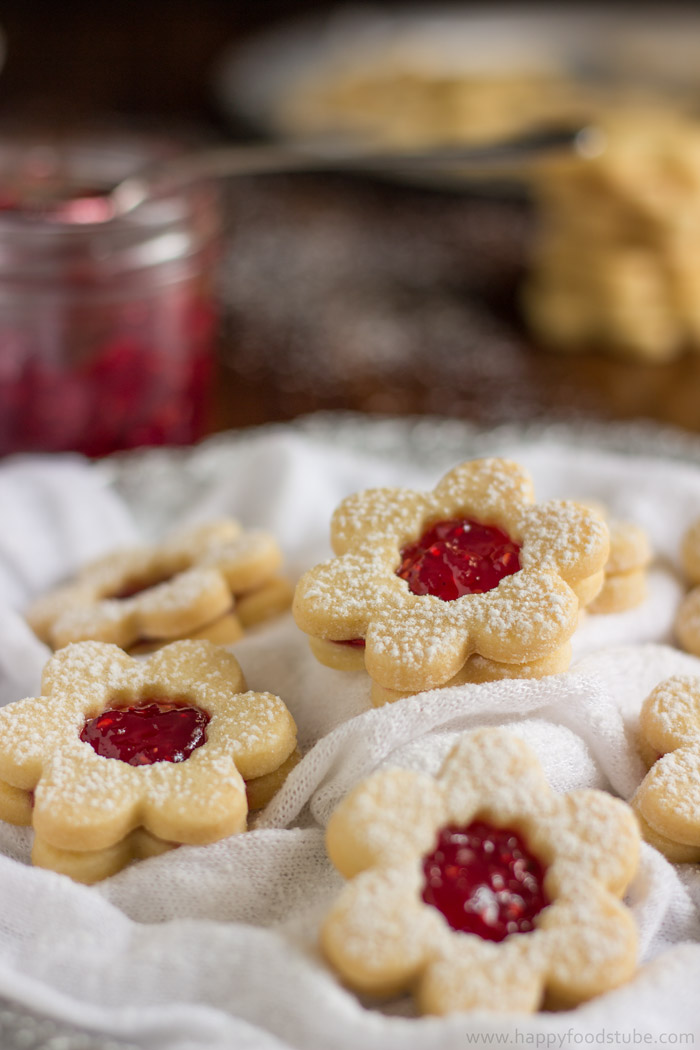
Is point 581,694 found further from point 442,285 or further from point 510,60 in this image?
point 510,60

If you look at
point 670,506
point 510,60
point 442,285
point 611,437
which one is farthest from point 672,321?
point 510,60

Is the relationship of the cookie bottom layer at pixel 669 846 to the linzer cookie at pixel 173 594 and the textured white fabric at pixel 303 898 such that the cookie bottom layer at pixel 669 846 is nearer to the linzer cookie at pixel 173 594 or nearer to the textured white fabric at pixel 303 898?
the textured white fabric at pixel 303 898

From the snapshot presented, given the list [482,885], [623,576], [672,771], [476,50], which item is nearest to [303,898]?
[482,885]

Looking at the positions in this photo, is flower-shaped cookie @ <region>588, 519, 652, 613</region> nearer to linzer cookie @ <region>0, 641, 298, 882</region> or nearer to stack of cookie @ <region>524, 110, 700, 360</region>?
linzer cookie @ <region>0, 641, 298, 882</region>

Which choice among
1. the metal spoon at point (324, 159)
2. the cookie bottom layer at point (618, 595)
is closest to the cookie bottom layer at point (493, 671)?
the cookie bottom layer at point (618, 595)

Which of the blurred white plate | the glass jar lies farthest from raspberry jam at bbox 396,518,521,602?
the blurred white plate

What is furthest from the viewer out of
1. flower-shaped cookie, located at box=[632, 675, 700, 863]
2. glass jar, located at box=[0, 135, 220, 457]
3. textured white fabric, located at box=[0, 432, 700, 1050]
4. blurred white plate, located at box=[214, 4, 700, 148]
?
blurred white plate, located at box=[214, 4, 700, 148]
